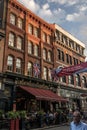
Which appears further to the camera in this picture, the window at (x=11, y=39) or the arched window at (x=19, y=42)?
the arched window at (x=19, y=42)

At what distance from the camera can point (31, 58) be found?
27.8 metres

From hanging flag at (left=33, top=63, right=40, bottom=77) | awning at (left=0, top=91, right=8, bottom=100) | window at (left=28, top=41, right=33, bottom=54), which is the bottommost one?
awning at (left=0, top=91, right=8, bottom=100)

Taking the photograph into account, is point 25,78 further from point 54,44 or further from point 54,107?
point 54,44

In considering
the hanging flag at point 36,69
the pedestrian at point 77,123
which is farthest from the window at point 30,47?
the pedestrian at point 77,123

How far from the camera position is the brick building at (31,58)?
2343 centimetres

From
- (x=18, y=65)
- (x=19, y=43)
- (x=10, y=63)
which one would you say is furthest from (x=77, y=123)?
(x=19, y=43)

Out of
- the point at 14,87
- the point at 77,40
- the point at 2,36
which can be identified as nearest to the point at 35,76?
the point at 14,87

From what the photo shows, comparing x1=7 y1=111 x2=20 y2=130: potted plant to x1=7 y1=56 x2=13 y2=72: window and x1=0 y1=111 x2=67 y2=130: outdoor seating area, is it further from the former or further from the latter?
x1=7 y1=56 x2=13 y2=72: window

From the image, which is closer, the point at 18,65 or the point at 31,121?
the point at 31,121

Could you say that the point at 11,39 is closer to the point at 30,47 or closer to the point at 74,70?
the point at 30,47

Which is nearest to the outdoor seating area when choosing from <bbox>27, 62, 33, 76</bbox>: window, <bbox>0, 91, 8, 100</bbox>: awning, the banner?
<bbox>0, 91, 8, 100</bbox>: awning

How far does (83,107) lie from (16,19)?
1934cm

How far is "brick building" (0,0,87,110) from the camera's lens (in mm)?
23431

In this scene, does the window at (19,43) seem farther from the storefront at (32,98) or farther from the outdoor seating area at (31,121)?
the outdoor seating area at (31,121)
